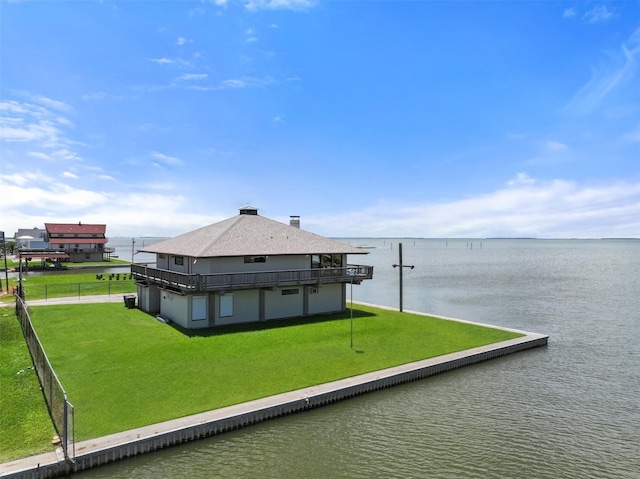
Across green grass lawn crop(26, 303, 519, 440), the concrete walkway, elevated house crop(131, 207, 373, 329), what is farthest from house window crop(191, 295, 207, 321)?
the concrete walkway

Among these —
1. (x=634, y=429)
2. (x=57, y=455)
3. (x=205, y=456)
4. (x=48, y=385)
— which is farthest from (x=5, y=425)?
(x=634, y=429)

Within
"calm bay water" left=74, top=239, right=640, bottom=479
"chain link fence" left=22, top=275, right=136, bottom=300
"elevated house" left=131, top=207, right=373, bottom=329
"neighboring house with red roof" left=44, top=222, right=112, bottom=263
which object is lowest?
"calm bay water" left=74, top=239, right=640, bottom=479

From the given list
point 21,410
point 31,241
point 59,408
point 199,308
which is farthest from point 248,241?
point 31,241

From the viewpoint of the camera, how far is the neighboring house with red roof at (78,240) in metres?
83.1

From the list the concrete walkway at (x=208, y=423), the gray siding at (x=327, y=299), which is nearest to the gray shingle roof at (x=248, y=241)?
the gray siding at (x=327, y=299)

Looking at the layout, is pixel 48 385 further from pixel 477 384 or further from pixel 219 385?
pixel 477 384

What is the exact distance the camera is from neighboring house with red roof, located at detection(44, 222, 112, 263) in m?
83.1

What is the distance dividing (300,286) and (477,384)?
14.4m

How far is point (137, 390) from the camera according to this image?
53.2ft

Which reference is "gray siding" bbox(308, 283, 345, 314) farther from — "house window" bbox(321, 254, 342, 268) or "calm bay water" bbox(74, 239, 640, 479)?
"calm bay water" bbox(74, 239, 640, 479)

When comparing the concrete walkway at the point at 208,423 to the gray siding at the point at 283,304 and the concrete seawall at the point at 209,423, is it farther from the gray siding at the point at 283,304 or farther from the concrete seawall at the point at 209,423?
the gray siding at the point at 283,304

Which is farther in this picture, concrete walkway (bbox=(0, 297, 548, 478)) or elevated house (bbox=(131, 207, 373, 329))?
elevated house (bbox=(131, 207, 373, 329))

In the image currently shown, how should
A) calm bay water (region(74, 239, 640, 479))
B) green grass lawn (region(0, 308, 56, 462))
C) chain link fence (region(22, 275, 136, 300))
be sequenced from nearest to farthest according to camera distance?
green grass lawn (region(0, 308, 56, 462)), calm bay water (region(74, 239, 640, 479)), chain link fence (region(22, 275, 136, 300))

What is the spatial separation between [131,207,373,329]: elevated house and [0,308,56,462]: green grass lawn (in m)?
8.97
